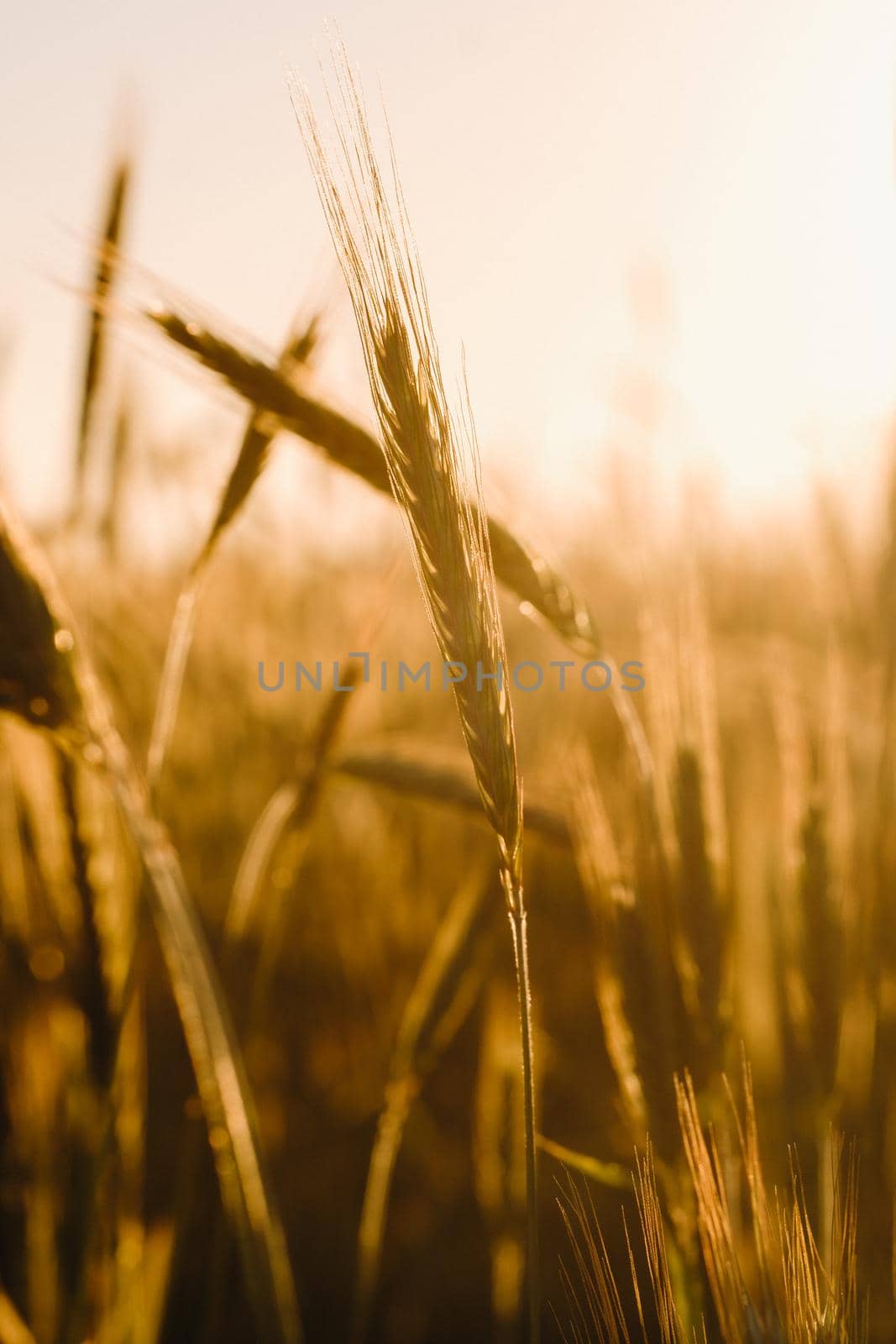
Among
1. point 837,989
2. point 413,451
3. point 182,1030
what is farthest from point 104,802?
point 182,1030

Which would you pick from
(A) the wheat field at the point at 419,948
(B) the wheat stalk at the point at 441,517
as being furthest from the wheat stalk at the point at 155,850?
(B) the wheat stalk at the point at 441,517

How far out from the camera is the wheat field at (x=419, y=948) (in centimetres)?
37

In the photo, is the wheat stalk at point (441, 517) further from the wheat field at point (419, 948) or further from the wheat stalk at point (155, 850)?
the wheat stalk at point (155, 850)

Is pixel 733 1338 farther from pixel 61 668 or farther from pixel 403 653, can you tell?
pixel 403 653

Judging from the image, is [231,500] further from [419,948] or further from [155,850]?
[419,948]

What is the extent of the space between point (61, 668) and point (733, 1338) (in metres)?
0.43

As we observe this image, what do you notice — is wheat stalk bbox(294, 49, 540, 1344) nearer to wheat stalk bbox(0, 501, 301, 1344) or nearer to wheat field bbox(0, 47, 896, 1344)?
wheat field bbox(0, 47, 896, 1344)

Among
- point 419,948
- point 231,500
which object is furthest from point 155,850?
point 419,948

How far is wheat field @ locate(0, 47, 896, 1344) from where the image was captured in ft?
1.22

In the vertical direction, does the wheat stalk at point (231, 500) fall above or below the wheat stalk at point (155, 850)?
above

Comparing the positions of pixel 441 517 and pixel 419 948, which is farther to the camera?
pixel 419 948

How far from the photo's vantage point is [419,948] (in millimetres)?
1146

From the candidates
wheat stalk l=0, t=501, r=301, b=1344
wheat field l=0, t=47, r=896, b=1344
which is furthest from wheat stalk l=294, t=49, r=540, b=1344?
wheat stalk l=0, t=501, r=301, b=1344

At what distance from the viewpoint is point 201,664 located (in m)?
1.31
